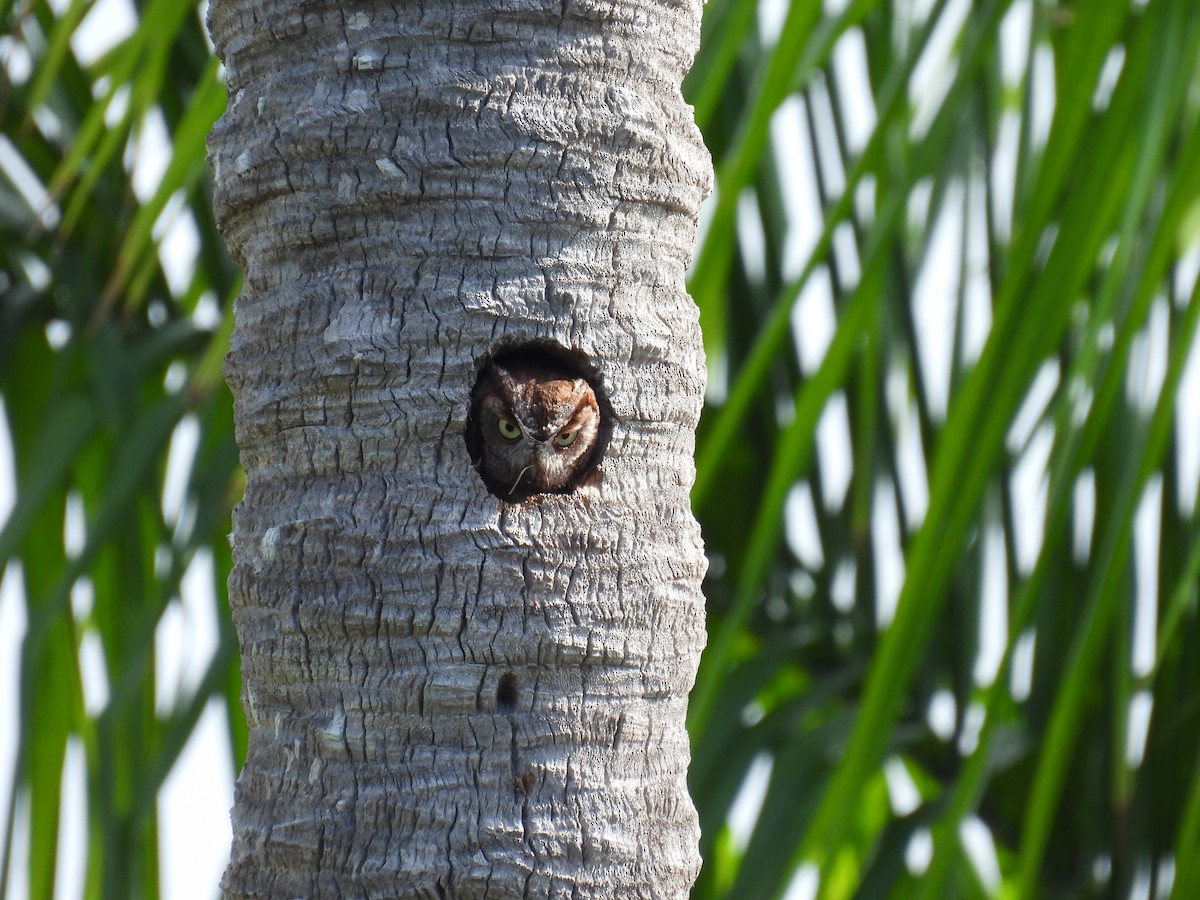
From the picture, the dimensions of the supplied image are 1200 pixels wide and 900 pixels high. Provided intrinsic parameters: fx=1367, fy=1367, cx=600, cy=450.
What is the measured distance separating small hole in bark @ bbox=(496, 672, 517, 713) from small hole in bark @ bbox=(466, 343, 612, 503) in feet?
0.38

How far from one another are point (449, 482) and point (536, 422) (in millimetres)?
71

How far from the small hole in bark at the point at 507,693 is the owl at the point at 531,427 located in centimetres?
12

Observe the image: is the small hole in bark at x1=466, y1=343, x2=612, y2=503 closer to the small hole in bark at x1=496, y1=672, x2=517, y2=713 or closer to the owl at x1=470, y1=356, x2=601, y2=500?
the owl at x1=470, y1=356, x2=601, y2=500

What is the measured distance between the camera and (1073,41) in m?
1.44

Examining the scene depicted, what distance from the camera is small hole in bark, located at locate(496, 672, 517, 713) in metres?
0.85

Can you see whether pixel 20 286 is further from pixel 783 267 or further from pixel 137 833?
pixel 783 267

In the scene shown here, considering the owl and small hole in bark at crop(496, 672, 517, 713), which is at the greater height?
the owl

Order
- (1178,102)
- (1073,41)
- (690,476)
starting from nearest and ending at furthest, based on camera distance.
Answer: (690,476) → (1178,102) → (1073,41)

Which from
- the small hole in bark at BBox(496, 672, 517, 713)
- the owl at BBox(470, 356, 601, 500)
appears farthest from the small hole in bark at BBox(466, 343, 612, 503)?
the small hole in bark at BBox(496, 672, 517, 713)

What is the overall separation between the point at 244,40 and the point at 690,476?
0.43 metres

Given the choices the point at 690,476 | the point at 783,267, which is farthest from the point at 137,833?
the point at 783,267

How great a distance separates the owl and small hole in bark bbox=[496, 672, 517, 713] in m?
0.12

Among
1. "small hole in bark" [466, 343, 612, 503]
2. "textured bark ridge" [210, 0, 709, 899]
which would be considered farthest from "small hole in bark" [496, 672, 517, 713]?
"small hole in bark" [466, 343, 612, 503]

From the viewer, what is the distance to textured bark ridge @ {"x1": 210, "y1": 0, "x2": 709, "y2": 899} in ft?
2.77
